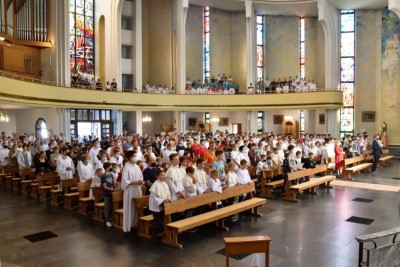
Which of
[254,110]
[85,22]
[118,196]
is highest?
[85,22]

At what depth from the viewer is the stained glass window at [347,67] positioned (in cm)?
2680

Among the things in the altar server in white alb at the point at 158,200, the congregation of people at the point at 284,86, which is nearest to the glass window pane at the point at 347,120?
the congregation of people at the point at 284,86

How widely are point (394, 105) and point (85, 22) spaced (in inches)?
876

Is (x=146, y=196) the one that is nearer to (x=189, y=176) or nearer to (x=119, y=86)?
(x=189, y=176)

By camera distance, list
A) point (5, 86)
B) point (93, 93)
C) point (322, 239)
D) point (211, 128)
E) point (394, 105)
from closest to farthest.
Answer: point (322, 239) → point (5, 86) → point (93, 93) → point (394, 105) → point (211, 128)

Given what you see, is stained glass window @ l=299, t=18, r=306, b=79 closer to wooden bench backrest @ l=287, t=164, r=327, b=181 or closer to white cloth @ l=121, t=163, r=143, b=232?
wooden bench backrest @ l=287, t=164, r=327, b=181

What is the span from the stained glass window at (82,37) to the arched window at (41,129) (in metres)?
4.44

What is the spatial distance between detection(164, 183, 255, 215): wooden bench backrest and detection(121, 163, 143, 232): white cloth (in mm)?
1146

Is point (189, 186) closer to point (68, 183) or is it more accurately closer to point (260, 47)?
point (68, 183)

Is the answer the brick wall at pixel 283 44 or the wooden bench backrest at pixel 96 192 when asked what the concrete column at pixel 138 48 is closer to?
the brick wall at pixel 283 44

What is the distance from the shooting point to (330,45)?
2564 centimetres

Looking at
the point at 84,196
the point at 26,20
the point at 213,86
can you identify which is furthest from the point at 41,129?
the point at 84,196

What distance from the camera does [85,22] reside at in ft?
80.4

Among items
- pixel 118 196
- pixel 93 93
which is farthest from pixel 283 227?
pixel 93 93
